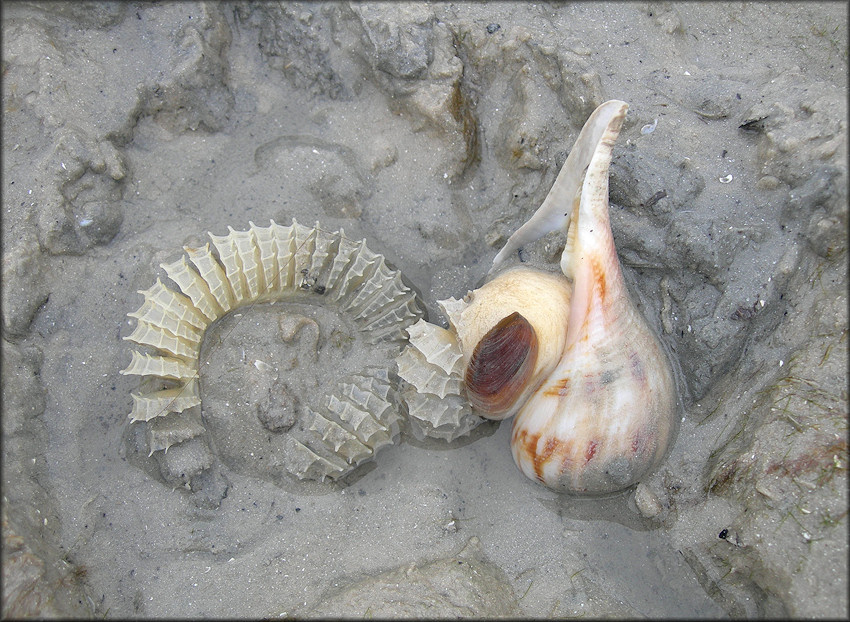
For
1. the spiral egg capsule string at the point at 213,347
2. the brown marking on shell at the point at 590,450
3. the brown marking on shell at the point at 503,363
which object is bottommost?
the spiral egg capsule string at the point at 213,347

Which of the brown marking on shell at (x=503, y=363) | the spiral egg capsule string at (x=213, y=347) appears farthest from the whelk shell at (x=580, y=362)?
the spiral egg capsule string at (x=213, y=347)

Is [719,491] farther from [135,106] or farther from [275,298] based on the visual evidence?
[135,106]

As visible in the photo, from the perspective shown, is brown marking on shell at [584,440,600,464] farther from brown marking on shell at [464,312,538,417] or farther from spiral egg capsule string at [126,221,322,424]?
spiral egg capsule string at [126,221,322,424]

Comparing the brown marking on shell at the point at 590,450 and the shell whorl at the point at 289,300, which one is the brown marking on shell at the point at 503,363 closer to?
the brown marking on shell at the point at 590,450

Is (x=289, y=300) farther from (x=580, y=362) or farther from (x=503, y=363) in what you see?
Answer: (x=580, y=362)

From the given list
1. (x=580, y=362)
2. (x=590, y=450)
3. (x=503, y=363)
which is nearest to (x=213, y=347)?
(x=503, y=363)

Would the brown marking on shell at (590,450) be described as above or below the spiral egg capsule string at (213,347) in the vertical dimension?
above
